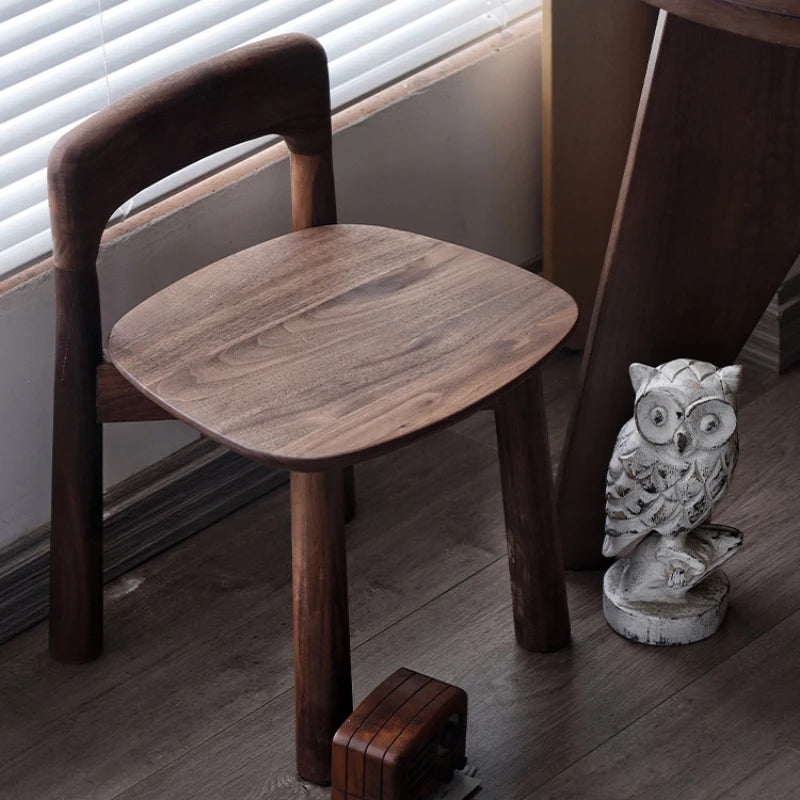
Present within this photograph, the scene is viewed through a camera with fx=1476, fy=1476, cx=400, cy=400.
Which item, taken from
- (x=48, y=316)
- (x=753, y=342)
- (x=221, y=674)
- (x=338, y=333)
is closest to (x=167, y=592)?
(x=221, y=674)

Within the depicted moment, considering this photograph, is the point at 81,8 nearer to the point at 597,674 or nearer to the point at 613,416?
the point at 613,416

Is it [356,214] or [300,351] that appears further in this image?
[356,214]

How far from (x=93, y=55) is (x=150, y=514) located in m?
0.57

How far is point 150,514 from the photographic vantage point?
183cm

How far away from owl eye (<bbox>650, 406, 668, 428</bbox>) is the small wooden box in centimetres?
35

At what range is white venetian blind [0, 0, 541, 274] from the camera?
155 centimetres

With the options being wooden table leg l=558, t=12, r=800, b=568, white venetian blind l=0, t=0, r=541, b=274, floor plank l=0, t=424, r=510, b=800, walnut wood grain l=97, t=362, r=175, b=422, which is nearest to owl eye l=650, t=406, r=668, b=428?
wooden table leg l=558, t=12, r=800, b=568

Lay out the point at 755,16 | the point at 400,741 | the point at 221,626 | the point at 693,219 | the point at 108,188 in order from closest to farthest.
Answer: the point at 755,16 < the point at 400,741 < the point at 108,188 < the point at 693,219 < the point at 221,626

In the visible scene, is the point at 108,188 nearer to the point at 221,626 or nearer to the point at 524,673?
the point at 221,626

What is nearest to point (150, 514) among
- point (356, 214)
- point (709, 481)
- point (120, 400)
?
point (120, 400)

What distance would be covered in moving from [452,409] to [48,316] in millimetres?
583

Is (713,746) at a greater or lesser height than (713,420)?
lesser

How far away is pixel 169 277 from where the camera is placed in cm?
177

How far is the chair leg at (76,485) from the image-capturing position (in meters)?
1.50
